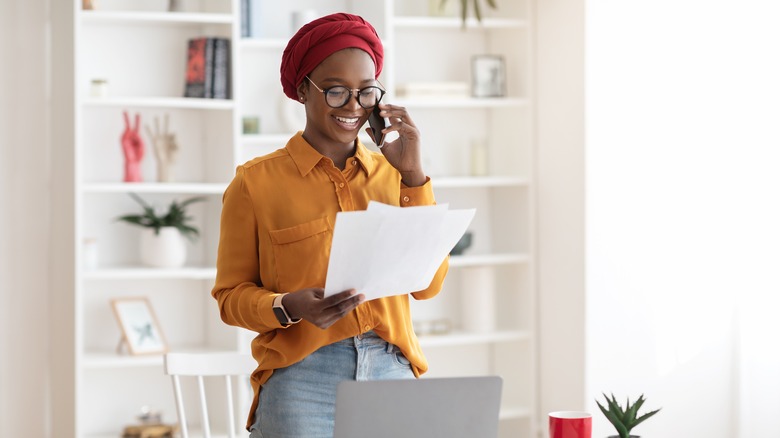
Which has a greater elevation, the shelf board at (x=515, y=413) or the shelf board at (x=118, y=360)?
the shelf board at (x=118, y=360)

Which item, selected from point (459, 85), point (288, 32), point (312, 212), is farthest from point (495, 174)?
point (312, 212)

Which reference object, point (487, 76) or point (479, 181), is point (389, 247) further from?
point (487, 76)

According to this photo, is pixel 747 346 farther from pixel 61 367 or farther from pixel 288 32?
pixel 61 367

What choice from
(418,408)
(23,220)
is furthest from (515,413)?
(418,408)

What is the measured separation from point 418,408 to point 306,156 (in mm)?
630

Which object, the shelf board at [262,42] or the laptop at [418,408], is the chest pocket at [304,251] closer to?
the laptop at [418,408]

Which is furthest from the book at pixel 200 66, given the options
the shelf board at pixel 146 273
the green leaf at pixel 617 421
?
the green leaf at pixel 617 421

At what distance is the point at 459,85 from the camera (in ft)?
13.8

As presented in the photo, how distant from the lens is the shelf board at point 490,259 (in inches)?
164

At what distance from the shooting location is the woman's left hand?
1.85 m

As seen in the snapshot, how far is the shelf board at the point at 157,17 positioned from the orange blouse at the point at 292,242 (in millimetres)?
2162

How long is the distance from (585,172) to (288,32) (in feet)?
4.63

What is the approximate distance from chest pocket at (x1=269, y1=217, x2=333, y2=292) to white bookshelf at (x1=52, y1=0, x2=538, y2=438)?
A: 2.12m

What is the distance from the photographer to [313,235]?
5.82 feet
